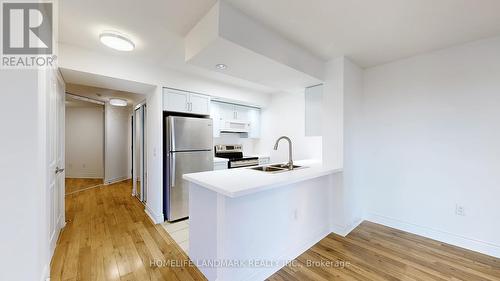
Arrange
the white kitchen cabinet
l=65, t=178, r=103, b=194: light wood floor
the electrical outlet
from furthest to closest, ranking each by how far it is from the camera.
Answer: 1. l=65, t=178, r=103, b=194: light wood floor
2. the white kitchen cabinet
3. the electrical outlet

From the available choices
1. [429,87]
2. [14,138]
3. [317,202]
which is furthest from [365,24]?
[14,138]

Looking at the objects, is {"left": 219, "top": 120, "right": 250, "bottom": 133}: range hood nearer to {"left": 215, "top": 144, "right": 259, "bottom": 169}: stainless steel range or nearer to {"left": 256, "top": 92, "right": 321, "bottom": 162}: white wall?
{"left": 215, "top": 144, "right": 259, "bottom": 169}: stainless steel range

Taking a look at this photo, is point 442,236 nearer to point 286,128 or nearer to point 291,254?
point 291,254

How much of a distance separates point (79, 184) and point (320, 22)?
6327 millimetres

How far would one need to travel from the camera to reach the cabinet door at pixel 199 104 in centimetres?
323

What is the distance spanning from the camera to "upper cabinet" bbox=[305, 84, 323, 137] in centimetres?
278

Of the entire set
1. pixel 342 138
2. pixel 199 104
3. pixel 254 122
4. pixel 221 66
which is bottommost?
pixel 342 138

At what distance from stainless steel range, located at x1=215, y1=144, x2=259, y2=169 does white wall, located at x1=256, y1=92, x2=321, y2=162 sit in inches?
23.7

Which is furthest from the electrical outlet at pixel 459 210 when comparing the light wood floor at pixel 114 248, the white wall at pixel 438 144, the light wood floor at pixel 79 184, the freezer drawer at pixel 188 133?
the light wood floor at pixel 79 184

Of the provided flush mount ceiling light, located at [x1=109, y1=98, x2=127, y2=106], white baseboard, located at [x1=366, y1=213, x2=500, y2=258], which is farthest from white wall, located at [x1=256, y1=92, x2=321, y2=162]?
flush mount ceiling light, located at [x1=109, y1=98, x2=127, y2=106]

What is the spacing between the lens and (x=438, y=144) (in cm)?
238

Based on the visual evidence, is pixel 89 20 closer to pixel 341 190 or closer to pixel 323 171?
pixel 323 171

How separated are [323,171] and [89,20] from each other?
2786mm

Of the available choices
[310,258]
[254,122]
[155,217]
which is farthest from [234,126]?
[310,258]
